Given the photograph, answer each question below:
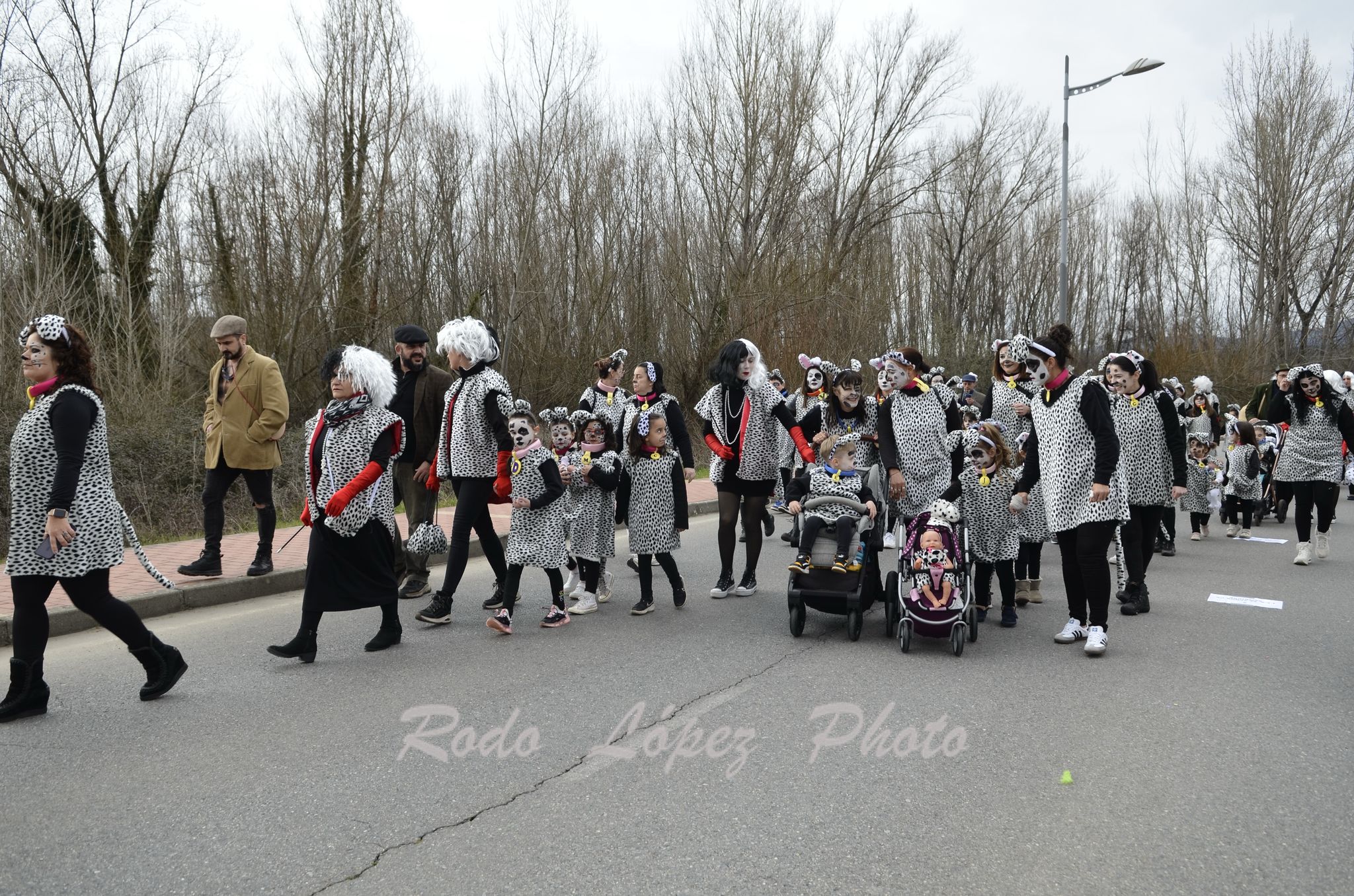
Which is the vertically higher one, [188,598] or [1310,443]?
[1310,443]

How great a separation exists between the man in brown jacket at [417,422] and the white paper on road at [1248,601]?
19.4 ft

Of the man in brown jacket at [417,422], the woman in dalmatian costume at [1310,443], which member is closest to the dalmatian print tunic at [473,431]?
the man in brown jacket at [417,422]

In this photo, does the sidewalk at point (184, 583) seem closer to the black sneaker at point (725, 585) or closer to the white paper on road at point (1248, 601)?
the black sneaker at point (725, 585)

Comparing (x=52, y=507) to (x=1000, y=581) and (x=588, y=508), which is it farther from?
(x=1000, y=581)

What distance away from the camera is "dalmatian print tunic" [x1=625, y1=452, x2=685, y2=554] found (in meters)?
8.05

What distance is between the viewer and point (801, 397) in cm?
1312

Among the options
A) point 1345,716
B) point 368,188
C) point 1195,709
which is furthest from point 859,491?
point 368,188

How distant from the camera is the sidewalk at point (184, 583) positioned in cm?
712

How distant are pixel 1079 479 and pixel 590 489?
319 centimetres

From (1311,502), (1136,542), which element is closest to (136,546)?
(1136,542)

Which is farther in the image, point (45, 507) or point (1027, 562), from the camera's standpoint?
point (1027, 562)

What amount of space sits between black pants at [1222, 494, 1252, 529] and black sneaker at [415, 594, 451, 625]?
Answer: 10137 mm

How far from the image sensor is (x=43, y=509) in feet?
16.9

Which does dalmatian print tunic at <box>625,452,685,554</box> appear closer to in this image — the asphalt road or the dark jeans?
the asphalt road
